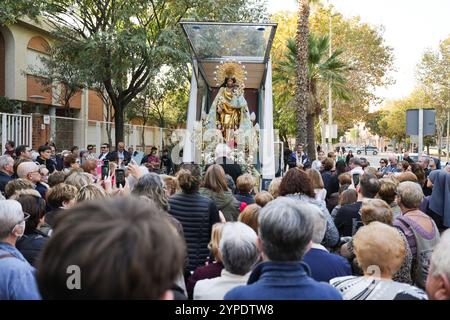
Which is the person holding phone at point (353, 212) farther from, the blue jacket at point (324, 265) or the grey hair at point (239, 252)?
the grey hair at point (239, 252)

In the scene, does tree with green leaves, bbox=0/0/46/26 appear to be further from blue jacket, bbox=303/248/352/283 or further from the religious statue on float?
blue jacket, bbox=303/248/352/283

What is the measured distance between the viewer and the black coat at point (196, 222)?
473 centimetres

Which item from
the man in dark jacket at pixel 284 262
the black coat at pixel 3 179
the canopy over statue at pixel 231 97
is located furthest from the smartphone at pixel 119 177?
the canopy over statue at pixel 231 97

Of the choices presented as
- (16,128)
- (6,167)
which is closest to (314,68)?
(16,128)

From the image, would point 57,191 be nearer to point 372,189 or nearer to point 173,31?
point 372,189

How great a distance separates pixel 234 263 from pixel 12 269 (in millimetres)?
1288

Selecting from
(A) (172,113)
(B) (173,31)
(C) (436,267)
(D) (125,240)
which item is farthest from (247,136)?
(A) (172,113)

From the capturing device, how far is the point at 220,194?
226 inches

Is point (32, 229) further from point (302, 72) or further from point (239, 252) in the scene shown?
point (302, 72)

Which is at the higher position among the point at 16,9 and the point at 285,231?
the point at 16,9

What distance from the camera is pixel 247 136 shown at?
43.1 ft

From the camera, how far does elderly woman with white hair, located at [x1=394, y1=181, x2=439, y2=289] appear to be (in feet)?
13.6
